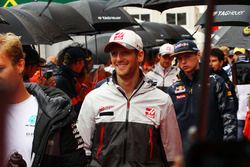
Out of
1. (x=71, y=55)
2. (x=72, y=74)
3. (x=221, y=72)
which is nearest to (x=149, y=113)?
(x=72, y=74)

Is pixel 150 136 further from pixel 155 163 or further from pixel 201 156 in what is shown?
pixel 201 156

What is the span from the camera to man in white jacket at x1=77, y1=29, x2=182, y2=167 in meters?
5.45

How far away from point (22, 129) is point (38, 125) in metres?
0.09

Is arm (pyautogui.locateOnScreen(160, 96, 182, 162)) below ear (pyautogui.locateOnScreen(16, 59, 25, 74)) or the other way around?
below

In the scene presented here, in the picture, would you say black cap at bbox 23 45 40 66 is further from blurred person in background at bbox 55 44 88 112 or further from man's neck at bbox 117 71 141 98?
blurred person in background at bbox 55 44 88 112

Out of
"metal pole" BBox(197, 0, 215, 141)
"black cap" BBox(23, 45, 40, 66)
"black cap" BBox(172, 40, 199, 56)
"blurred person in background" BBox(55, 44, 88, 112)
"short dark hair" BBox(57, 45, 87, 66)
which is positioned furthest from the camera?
"short dark hair" BBox(57, 45, 87, 66)

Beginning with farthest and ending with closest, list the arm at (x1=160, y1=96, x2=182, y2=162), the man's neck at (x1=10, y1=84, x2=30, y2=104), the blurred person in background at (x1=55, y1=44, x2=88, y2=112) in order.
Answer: the blurred person in background at (x1=55, y1=44, x2=88, y2=112)
the arm at (x1=160, y1=96, x2=182, y2=162)
the man's neck at (x1=10, y1=84, x2=30, y2=104)

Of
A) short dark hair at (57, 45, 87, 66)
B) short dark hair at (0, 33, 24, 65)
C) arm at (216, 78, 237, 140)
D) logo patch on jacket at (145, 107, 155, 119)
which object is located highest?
short dark hair at (0, 33, 24, 65)

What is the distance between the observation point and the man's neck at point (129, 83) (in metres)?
5.72

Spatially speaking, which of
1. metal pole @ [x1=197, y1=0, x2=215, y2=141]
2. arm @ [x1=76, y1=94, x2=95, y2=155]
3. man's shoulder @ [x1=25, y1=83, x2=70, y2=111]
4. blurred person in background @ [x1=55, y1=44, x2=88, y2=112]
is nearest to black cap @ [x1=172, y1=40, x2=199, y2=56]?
blurred person in background @ [x1=55, y1=44, x2=88, y2=112]

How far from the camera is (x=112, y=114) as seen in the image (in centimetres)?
555

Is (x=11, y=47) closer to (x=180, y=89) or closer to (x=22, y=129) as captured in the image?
(x=22, y=129)

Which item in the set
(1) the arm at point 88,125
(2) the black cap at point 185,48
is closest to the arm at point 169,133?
(1) the arm at point 88,125

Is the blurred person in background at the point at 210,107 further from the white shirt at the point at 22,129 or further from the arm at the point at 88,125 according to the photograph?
the white shirt at the point at 22,129
